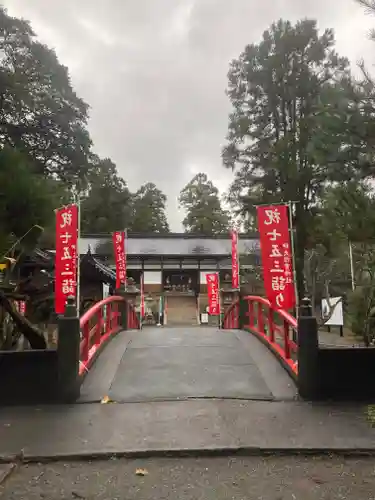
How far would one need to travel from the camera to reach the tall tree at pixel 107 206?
44.9 meters

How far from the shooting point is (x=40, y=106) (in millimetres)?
19906

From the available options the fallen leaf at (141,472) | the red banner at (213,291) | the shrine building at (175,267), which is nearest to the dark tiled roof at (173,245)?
the shrine building at (175,267)

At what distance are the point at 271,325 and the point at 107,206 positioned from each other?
40286mm

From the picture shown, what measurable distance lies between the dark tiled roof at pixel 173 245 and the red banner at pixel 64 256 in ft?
76.8

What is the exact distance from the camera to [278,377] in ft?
21.3

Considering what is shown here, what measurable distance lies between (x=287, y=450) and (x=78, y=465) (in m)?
1.92

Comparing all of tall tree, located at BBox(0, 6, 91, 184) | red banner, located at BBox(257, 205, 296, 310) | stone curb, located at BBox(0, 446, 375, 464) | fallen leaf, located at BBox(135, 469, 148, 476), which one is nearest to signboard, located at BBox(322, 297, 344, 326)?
red banner, located at BBox(257, 205, 296, 310)

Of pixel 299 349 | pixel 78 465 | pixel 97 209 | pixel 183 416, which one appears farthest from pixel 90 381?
pixel 97 209

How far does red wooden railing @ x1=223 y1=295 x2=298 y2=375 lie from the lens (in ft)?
22.5

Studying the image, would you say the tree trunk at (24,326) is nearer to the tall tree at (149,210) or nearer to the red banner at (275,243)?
the red banner at (275,243)

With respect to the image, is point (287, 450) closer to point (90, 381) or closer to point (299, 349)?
point (299, 349)

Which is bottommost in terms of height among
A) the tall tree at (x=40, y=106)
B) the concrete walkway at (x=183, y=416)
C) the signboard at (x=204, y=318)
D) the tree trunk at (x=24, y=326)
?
the signboard at (x=204, y=318)

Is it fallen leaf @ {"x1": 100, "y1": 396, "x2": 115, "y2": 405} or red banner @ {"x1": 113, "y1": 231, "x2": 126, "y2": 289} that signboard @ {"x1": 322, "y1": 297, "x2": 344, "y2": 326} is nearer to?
red banner @ {"x1": 113, "y1": 231, "x2": 126, "y2": 289}

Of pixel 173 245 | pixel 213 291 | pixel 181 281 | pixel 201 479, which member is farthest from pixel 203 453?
pixel 173 245
